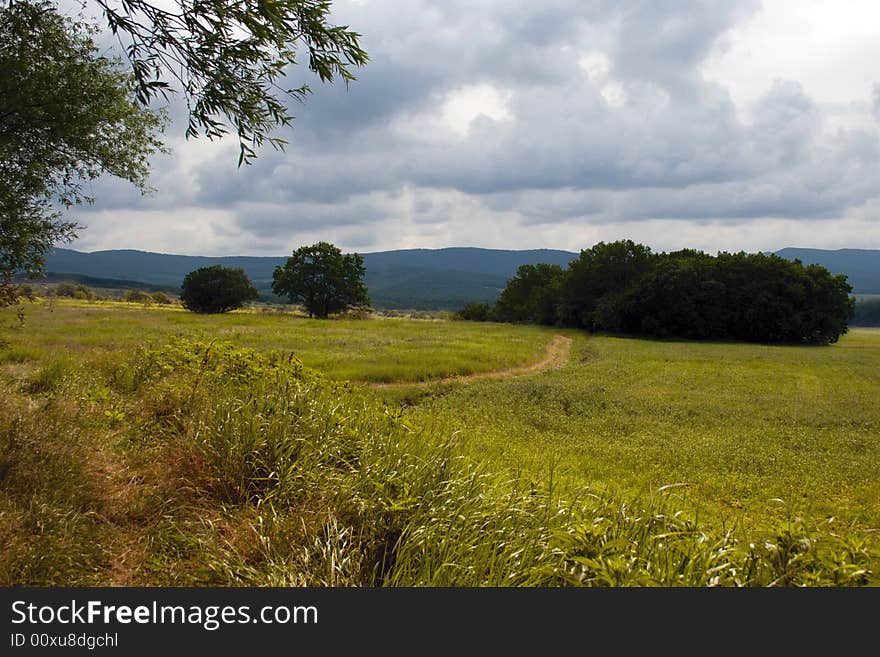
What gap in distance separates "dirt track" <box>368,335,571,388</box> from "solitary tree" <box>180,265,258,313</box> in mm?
65004

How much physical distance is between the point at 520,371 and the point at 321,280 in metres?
64.3

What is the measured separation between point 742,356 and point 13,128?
4923cm

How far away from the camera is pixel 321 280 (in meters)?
92.0

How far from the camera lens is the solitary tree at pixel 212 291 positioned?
317 ft

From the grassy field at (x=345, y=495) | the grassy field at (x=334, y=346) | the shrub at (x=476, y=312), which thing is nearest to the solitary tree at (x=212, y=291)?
the shrub at (x=476, y=312)

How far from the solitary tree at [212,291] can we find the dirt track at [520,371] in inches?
2559

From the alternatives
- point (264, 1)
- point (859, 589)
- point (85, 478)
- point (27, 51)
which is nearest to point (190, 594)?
point (85, 478)

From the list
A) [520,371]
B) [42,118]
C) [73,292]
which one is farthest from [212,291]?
[42,118]

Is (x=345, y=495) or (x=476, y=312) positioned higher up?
(x=345, y=495)

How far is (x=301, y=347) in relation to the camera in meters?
36.4

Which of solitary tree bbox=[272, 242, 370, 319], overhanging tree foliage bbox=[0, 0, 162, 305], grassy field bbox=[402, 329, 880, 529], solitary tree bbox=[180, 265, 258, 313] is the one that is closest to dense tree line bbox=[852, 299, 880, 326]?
solitary tree bbox=[272, 242, 370, 319]

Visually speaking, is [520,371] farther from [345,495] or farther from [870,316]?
[870,316]

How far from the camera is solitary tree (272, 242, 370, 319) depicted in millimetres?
90963

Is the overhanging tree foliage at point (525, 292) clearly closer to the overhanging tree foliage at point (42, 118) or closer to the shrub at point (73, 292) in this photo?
the shrub at point (73, 292)
